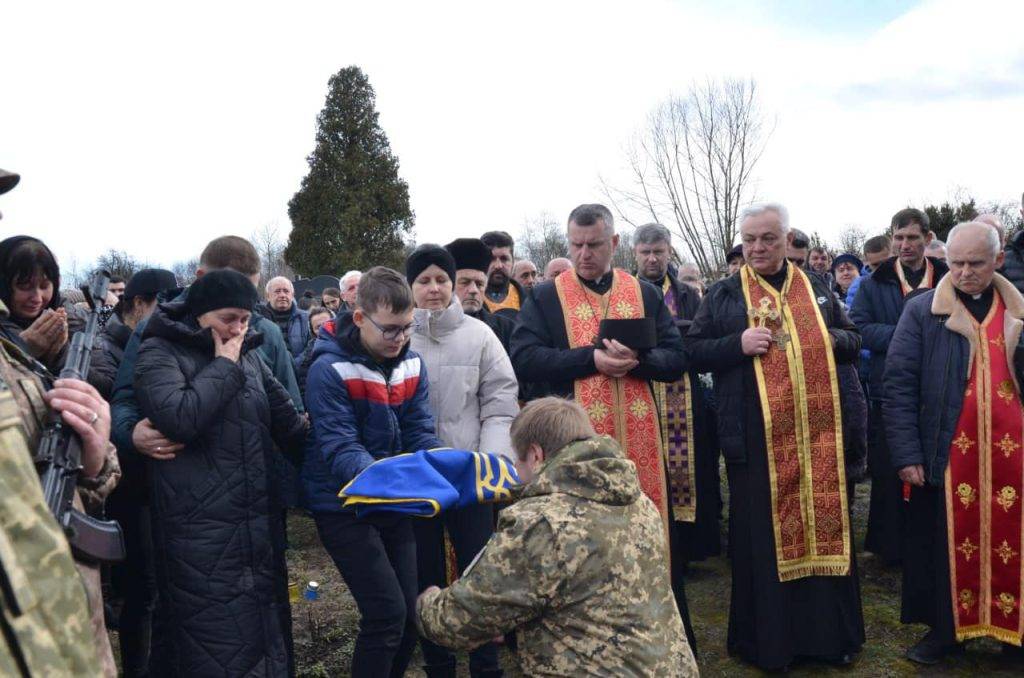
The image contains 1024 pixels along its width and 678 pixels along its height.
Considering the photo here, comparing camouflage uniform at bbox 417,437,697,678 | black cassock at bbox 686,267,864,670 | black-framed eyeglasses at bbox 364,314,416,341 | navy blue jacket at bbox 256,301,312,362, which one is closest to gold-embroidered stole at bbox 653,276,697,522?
black cassock at bbox 686,267,864,670

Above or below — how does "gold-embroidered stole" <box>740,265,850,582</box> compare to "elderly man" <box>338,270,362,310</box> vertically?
below

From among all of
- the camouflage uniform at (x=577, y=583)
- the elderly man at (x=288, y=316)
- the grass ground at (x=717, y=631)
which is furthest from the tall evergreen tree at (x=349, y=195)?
the camouflage uniform at (x=577, y=583)

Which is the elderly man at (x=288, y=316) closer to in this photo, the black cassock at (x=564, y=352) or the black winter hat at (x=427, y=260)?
the black cassock at (x=564, y=352)

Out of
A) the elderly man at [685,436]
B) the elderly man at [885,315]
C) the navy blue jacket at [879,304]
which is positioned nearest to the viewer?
the elderly man at [685,436]

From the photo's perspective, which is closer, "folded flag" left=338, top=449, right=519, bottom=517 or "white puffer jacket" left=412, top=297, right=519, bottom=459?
"folded flag" left=338, top=449, right=519, bottom=517

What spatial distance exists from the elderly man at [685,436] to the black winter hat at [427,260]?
206 centimetres

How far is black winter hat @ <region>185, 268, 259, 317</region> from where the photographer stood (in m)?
3.15

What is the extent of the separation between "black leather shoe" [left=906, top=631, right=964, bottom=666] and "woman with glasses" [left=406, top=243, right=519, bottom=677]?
2.35 metres

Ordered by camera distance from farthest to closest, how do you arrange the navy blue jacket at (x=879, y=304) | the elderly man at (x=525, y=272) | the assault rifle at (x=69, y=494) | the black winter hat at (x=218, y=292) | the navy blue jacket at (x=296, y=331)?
the elderly man at (x=525, y=272) < the navy blue jacket at (x=296, y=331) < the navy blue jacket at (x=879, y=304) < the black winter hat at (x=218, y=292) < the assault rifle at (x=69, y=494)

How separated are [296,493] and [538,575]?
1751 mm

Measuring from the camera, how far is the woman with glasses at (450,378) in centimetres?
393

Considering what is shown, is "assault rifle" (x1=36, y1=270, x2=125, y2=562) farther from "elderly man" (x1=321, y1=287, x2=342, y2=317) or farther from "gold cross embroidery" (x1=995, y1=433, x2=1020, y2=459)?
"elderly man" (x1=321, y1=287, x2=342, y2=317)

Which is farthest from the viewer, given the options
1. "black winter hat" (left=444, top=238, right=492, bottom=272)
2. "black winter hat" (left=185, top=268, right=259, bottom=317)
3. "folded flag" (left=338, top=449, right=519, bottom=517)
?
"black winter hat" (left=444, top=238, right=492, bottom=272)

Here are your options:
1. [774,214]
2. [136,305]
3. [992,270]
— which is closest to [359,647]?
[136,305]
